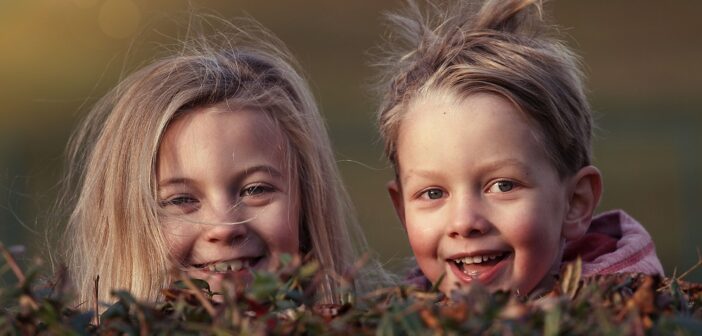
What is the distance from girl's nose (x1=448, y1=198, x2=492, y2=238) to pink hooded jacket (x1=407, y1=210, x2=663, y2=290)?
0.71 feet

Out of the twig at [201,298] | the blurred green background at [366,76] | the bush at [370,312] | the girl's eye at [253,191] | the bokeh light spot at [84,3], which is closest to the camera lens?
the bush at [370,312]

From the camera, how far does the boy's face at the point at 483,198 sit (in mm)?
2375

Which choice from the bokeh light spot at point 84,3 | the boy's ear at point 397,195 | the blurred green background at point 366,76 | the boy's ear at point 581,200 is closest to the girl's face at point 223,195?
the boy's ear at point 397,195

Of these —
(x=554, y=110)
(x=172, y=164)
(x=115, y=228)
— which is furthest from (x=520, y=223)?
(x=115, y=228)

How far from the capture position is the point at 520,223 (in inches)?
93.7

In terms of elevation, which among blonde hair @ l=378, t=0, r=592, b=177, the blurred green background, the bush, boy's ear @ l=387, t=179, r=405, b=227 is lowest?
the bush

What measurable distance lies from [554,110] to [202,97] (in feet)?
2.84

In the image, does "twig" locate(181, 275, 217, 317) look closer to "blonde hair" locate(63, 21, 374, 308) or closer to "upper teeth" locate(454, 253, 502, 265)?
"upper teeth" locate(454, 253, 502, 265)

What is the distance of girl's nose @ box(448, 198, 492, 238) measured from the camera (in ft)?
Answer: 7.66

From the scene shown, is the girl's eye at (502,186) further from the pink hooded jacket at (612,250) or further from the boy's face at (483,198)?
the pink hooded jacket at (612,250)

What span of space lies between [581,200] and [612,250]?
203 mm

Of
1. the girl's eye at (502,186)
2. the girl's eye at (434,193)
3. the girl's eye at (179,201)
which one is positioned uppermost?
the girl's eye at (179,201)

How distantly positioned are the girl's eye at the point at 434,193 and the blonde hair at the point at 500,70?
9.2 inches

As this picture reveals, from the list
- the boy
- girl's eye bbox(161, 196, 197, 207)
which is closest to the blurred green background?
the boy
